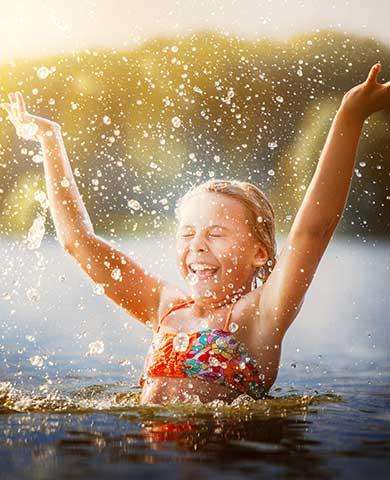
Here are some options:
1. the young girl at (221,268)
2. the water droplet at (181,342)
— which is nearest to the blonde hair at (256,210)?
the young girl at (221,268)

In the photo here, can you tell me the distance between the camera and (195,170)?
25.5 ft

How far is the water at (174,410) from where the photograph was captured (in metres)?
1.30

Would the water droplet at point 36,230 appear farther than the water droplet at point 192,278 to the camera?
Yes

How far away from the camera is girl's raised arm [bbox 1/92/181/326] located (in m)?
2.10

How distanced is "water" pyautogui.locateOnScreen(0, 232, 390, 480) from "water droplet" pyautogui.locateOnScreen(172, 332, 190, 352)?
13 cm

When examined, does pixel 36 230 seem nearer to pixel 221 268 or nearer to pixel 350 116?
pixel 221 268

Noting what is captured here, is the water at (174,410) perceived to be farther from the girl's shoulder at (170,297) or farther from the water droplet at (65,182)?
the water droplet at (65,182)

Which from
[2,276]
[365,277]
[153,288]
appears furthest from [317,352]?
[2,276]

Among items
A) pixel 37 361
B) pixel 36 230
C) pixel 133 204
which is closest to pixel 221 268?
pixel 36 230

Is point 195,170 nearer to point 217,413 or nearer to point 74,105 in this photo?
point 74,105

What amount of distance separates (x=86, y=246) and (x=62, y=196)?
0.44 ft

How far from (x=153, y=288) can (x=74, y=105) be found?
4903 mm

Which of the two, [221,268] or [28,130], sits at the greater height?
[28,130]

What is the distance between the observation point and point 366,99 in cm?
Result: 165
